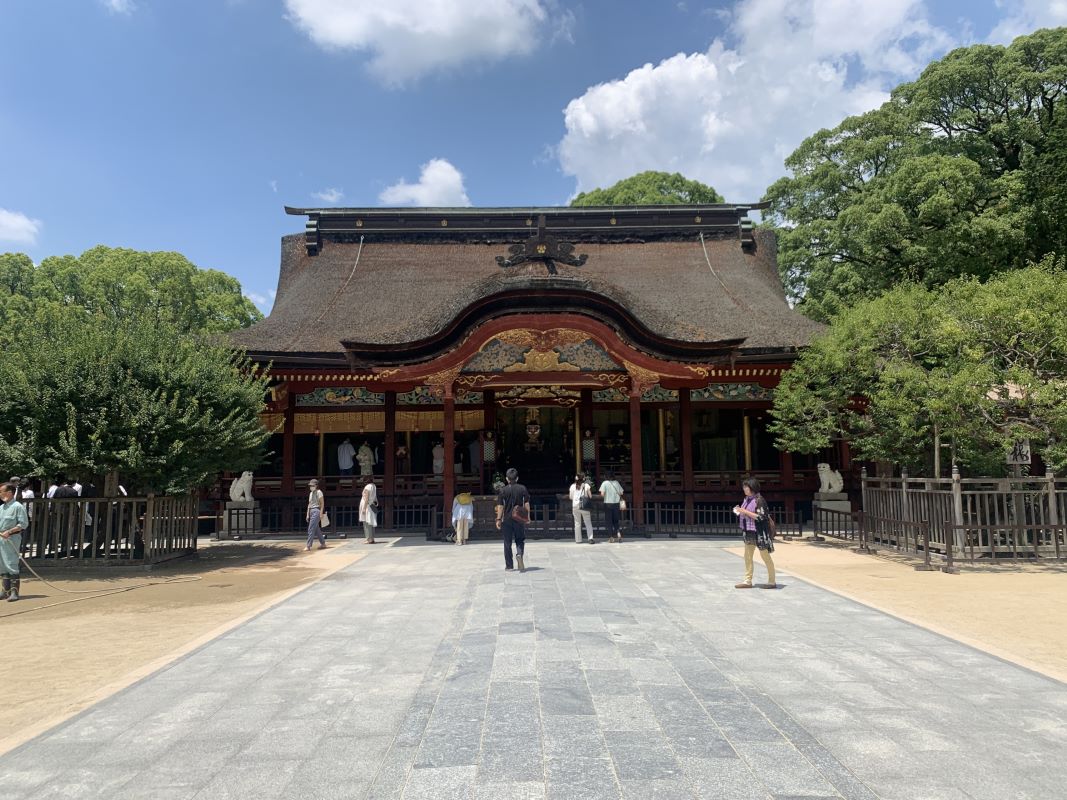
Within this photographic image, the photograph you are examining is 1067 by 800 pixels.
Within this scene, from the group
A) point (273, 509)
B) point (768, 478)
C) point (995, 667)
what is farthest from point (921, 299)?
point (273, 509)

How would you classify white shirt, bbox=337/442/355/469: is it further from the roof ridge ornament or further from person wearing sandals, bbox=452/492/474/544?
the roof ridge ornament

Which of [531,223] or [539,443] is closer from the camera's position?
[539,443]

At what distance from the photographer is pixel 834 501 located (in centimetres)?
1753

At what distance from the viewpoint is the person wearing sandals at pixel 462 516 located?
1416cm

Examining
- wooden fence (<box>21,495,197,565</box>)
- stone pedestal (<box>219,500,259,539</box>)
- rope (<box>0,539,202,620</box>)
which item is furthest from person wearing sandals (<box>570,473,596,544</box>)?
stone pedestal (<box>219,500,259,539</box>)

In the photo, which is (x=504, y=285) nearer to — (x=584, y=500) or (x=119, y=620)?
(x=584, y=500)

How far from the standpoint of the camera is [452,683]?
515cm

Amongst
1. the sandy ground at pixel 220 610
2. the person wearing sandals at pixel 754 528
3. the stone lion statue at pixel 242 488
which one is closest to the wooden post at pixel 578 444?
the sandy ground at pixel 220 610

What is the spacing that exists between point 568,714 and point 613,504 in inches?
388

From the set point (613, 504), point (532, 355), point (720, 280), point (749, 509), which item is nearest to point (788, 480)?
point (613, 504)

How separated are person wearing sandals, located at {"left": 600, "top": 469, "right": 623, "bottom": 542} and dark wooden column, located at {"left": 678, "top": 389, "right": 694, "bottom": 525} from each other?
3472 millimetres

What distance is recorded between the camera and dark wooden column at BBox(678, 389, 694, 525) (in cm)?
1725

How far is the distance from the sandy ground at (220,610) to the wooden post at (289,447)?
436 cm

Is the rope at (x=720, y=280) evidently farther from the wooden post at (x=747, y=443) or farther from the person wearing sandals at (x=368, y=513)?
the person wearing sandals at (x=368, y=513)
